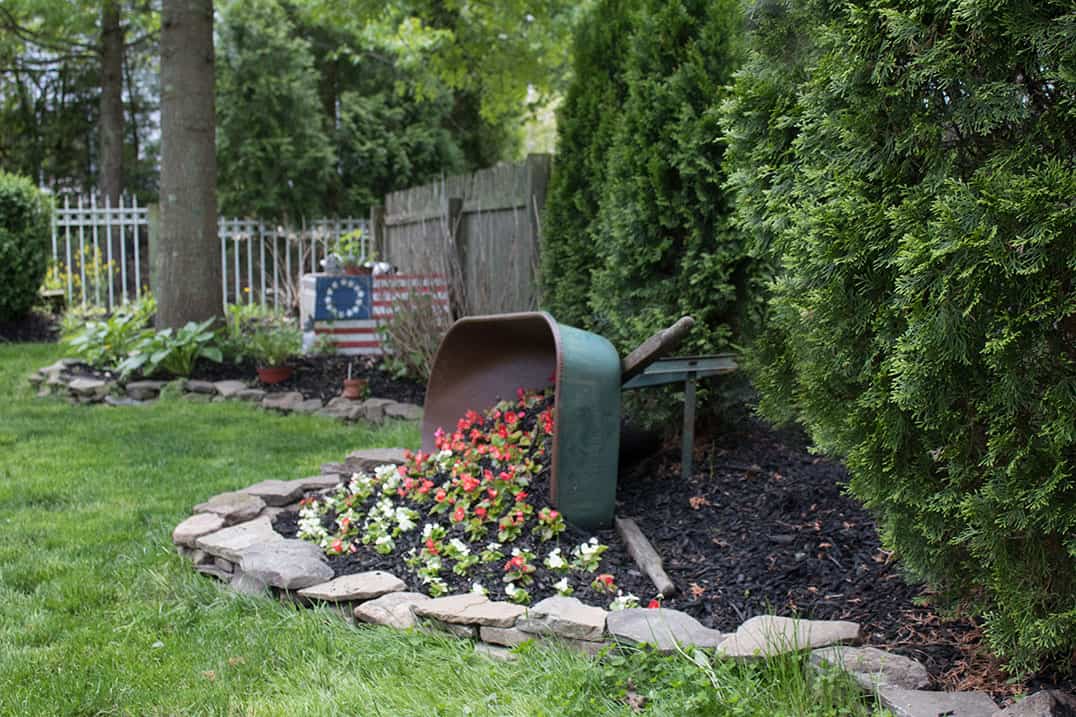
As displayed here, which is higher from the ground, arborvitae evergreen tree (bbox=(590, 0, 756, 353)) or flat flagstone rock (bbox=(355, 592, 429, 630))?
arborvitae evergreen tree (bbox=(590, 0, 756, 353))

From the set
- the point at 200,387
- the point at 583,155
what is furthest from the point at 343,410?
the point at 583,155

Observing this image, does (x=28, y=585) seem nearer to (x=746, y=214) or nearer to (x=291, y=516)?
(x=291, y=516)

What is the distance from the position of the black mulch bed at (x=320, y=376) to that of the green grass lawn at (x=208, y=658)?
2.61 meters

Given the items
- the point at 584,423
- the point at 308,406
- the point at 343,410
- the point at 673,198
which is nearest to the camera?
the point at 584,423

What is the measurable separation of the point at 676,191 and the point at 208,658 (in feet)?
8.98

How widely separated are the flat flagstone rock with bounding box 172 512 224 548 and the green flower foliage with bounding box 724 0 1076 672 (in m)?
2.41

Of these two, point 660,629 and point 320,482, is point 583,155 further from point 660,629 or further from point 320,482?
point 660,629

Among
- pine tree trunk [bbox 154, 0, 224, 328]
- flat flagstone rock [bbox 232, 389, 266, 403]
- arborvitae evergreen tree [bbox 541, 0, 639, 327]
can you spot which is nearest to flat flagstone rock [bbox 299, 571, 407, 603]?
arborvitae evergreen tree [bbox 541, 0, 639, 327]

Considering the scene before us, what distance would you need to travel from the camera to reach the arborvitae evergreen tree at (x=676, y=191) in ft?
13.4

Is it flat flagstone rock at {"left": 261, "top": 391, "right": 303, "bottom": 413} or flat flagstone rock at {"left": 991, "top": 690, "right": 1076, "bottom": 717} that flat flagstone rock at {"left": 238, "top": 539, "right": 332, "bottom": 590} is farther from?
flat flagstone rock at {"left": 261, "top": 391, "right": 303, "bottom": 413}

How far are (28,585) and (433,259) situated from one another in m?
4.68

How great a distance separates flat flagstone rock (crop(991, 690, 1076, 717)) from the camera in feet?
6.67

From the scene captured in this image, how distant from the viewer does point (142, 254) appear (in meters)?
16.3

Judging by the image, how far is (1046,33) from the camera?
77.2 inches
